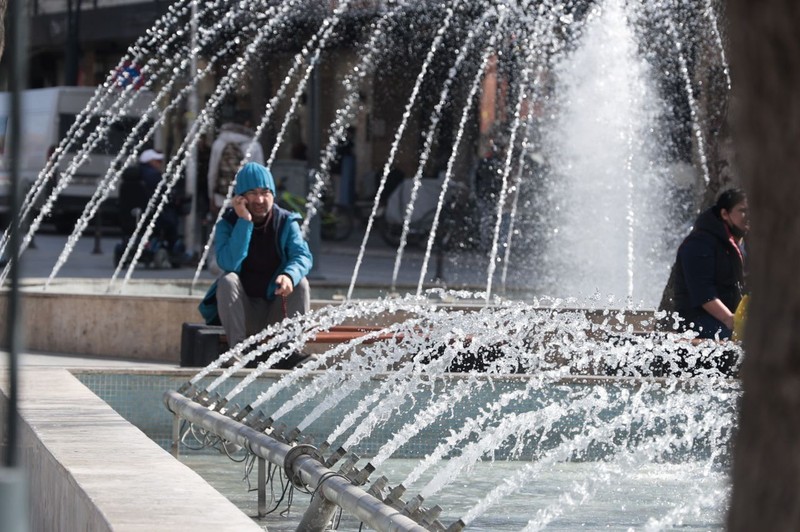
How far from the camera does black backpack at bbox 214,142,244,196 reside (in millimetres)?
20250

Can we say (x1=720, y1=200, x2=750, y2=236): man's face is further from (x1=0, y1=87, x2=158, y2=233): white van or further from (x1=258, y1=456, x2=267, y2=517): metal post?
(x1=0, y1=87, x2=158, y2=233): white van

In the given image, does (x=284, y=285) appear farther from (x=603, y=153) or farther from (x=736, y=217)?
(x=603, y=153)

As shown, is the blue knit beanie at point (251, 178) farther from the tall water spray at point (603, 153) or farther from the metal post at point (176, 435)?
the tall water spray at point (603, 153)

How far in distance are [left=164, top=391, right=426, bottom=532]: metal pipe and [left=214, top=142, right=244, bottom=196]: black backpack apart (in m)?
13.0

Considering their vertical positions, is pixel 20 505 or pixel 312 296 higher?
pixel 20 505

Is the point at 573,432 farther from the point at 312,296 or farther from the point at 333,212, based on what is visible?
the point at 333,212

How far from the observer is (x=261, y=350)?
8.48 metres

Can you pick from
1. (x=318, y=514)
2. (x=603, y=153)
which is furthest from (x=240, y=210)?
(x=603, y=153)

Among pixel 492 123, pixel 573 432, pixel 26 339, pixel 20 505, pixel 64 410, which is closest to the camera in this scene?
pixel 20 505

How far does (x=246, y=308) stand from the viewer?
999 centimetres

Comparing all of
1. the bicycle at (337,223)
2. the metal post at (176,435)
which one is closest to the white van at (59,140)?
the bicycle at (337,223)

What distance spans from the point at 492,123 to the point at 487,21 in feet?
6.53

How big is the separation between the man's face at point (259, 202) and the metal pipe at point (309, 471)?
273 centimetres

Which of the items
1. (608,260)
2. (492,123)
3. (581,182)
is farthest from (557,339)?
(492,123)
